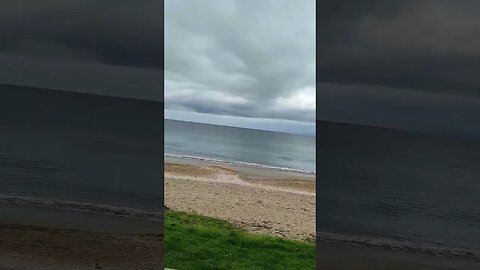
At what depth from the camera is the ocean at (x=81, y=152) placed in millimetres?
2248

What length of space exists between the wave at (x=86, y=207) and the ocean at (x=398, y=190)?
0.85 m

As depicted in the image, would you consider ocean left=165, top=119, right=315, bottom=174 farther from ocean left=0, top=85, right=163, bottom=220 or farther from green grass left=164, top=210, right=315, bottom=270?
ocean left=0, top=85, right=163, bottom=220

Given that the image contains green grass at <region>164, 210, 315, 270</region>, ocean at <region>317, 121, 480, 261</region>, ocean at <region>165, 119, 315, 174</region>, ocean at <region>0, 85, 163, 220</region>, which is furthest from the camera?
ocean at <region>165, 119, 315, 174</region>

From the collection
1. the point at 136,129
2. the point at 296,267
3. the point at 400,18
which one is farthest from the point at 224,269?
the point at 400,18

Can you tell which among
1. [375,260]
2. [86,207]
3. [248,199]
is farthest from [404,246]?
[248,199]

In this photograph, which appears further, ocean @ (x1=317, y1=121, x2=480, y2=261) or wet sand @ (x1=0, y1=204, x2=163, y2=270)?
wet sand @ (x1=0, y1=204, x2=163, y2=270)

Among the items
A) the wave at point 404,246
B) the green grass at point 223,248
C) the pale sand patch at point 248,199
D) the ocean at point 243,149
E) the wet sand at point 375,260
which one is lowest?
the green grass at point 223,248

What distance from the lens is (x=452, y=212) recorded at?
5.84 feet

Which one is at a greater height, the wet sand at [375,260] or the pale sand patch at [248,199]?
the wet sand at [375,260]

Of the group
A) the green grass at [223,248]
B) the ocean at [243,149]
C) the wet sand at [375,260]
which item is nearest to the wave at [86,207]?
the wet sand at [375,260]

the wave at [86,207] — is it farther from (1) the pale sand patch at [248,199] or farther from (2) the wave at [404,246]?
(1) the pale sand patch at [248,199]

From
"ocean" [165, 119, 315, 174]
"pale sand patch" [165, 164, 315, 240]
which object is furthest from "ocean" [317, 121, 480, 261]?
"ocean" [165, 119, 315, 174]

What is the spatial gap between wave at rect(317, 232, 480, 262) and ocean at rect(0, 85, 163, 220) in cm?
84

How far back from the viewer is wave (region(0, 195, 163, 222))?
228 centimetres
